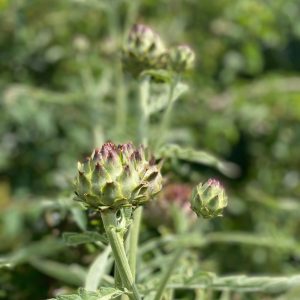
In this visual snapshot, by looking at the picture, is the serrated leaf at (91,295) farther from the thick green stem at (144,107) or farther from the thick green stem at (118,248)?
the thick green stem at (144,107)

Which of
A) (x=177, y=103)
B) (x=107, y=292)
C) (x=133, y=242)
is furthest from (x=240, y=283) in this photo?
(x=177, y=103)

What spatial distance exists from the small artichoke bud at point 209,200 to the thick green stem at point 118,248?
0.36 ft

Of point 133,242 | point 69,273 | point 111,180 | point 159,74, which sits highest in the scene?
point 159,74

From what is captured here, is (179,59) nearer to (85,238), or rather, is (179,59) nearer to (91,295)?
(85,238)

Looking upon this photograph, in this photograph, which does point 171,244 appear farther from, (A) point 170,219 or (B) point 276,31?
(B) point 276,31

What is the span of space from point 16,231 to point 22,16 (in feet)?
2.39

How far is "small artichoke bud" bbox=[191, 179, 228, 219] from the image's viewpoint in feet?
3.37

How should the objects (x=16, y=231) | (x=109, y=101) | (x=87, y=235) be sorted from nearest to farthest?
(x=87, y=235) < (x=16, y=231) < (x=109, y=101)

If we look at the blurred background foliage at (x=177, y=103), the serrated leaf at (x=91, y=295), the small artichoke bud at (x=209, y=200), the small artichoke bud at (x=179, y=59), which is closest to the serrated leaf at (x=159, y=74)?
the small artichoke bud at (x=179, y=59)

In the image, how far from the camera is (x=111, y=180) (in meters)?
0.96

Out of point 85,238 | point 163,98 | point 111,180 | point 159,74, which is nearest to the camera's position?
point 111,180

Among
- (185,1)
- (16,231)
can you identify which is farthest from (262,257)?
(185,1)

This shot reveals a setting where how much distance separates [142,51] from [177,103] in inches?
64.9

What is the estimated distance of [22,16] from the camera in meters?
2.72
